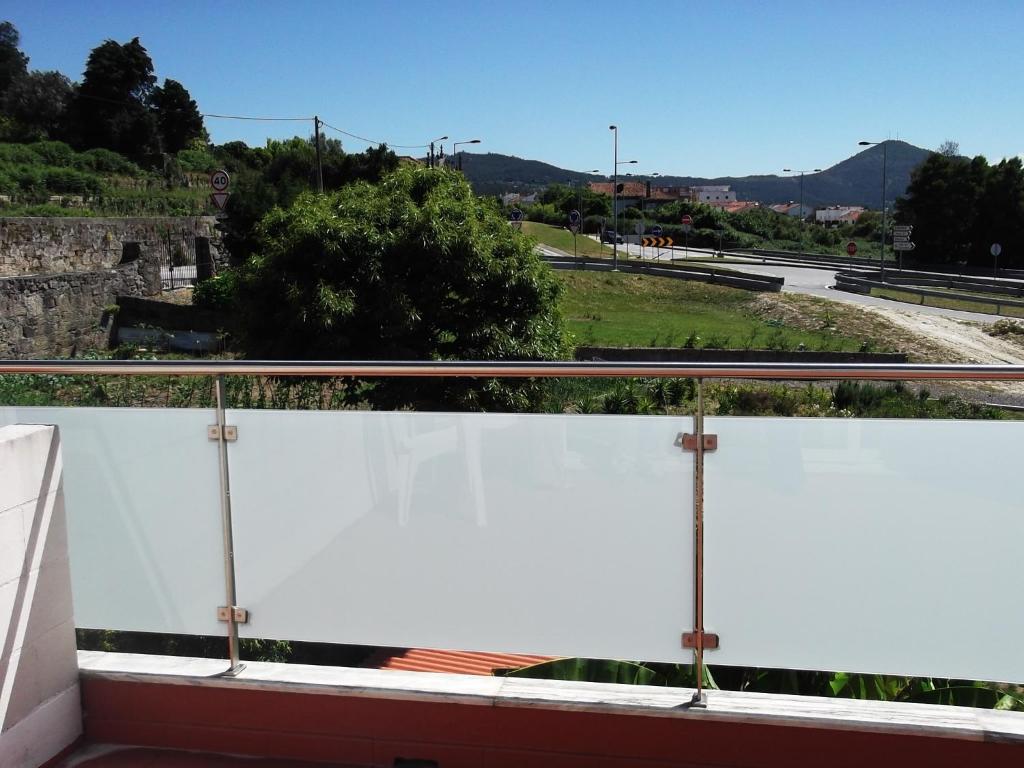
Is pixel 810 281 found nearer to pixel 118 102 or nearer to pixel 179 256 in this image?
pixel 179 256

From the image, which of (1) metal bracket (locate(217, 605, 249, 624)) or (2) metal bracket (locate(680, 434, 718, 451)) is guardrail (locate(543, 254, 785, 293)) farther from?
(2) metal bracket (locate(680, 434, 718, 451))

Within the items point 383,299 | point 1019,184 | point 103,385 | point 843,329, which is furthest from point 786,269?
point 103,385

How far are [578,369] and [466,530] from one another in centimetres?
62

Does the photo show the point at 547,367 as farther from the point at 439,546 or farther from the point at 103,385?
the point at 103,385

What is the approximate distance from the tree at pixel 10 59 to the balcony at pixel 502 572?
62.8m

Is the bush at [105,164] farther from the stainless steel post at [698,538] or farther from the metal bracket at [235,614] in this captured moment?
the stainless steel post at [698,538]

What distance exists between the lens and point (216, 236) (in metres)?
35.4

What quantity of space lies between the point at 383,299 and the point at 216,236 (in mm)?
23641

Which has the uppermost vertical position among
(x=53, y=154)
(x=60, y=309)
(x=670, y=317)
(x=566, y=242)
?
(x=53, y=154)

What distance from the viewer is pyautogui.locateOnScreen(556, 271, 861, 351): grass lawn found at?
33031 mm

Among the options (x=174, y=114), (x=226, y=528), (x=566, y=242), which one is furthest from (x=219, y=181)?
(x=566, y=242)

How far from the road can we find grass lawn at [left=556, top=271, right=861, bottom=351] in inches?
199

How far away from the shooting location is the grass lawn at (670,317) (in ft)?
108

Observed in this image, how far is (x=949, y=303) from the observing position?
4669cm
